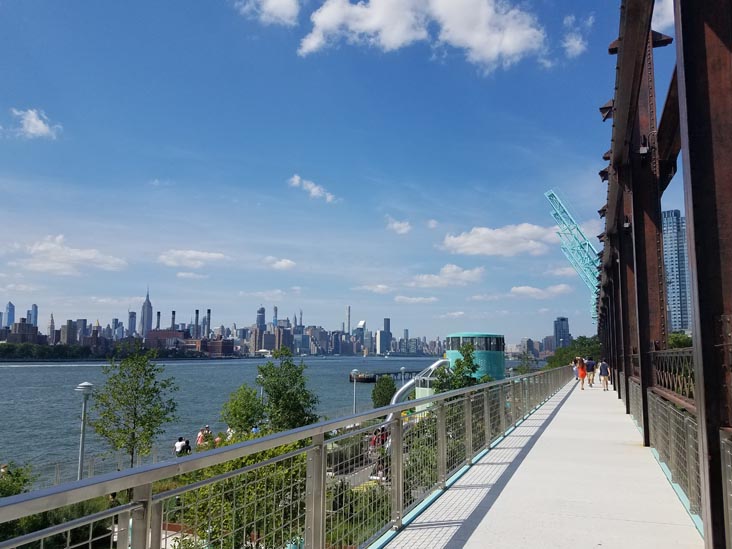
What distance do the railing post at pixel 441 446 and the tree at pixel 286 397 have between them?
84.9 ft

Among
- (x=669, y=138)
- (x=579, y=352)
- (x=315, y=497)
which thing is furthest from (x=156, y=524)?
(x=579, y=352)

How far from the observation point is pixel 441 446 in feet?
19.4

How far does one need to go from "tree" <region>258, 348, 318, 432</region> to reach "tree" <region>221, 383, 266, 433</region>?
1.30 meters

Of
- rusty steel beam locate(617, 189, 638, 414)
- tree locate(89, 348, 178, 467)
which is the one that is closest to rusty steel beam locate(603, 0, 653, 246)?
rusty steel beam locate(617, 189, 638, 414)

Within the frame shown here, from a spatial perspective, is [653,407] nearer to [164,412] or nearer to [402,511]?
[402,511]

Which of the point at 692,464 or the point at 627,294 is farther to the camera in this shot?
the point at 627,294

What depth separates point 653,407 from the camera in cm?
795

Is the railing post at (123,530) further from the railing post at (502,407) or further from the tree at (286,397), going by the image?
the tree at (286,397)

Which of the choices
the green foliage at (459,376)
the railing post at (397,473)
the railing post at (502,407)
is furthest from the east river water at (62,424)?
the railing post at (397,473)

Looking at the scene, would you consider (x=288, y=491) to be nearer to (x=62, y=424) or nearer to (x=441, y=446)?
(x=441, y=446)

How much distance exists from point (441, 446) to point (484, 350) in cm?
4082

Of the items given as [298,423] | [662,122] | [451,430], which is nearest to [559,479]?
[451,430]

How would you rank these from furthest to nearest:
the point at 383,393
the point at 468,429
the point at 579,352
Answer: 1. the point at 579,352
2. the point at 383,393
3. the point at 468,429

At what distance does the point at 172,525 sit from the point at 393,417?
264 centimetres
